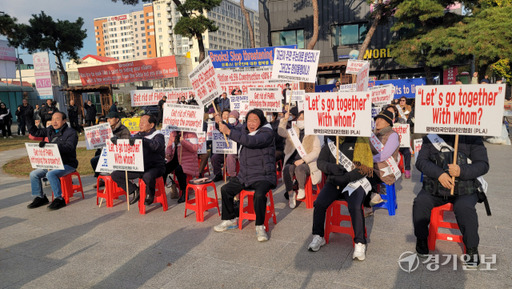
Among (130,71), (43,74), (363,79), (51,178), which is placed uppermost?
(130,71)

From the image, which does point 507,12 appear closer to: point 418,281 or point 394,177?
point 394,177

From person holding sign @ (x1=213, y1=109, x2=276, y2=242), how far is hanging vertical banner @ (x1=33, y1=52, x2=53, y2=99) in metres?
17.3

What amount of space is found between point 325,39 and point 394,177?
83.0 ft

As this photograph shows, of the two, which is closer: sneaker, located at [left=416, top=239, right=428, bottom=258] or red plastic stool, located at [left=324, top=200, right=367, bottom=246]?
sneaker, located at [left=416, top=239, right=428, bottom=258]

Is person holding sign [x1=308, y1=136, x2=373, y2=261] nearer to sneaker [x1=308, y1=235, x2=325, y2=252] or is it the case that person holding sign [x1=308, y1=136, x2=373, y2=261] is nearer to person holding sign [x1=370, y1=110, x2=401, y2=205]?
sneaker [x1=308, y1=235, x2=325, y2=252]

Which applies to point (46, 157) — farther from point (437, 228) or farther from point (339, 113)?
point (437, 228)

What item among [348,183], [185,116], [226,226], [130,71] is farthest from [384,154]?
[130,71]

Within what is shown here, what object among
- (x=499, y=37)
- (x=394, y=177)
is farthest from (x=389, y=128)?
(x=499, y=37)

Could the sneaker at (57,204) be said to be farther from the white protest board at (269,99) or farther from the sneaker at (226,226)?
the white protest board at (269,99)

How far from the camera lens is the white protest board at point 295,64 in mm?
8555

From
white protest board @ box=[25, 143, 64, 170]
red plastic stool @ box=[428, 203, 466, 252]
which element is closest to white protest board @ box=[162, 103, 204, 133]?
white protest board @ box=[25, 143, 64, 170]

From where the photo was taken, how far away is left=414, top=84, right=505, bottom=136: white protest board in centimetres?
373

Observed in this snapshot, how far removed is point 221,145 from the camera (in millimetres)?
8094

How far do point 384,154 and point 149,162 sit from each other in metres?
3.97
